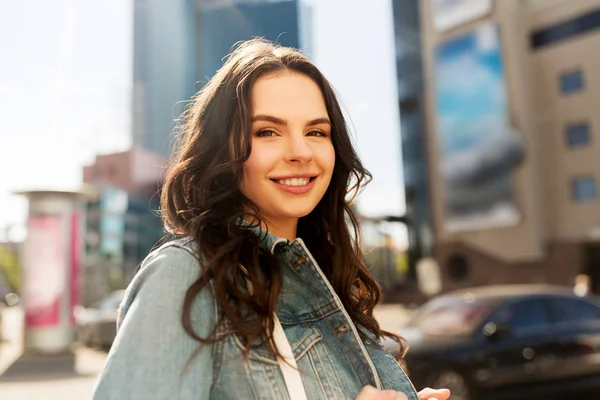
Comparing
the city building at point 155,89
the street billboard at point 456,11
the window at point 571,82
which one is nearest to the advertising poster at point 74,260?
the city building at point 155,89

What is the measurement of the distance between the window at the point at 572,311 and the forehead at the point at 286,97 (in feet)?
21.3

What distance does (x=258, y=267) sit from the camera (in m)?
1.40

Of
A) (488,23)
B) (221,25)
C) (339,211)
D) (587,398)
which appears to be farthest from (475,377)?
(488,23)

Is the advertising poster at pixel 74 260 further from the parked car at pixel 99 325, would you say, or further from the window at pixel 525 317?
the window at pixel 525 317

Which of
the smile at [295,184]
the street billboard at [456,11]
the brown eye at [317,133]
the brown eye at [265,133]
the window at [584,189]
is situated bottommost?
the smile at [295,184]

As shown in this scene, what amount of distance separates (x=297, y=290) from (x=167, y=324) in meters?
0.45

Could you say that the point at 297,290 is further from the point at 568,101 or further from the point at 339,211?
the point at 568,101

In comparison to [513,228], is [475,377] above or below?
below

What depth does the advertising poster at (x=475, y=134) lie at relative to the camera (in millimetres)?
35562

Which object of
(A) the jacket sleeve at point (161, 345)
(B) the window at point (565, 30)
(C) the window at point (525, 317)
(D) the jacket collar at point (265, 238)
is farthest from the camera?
(B) the window at point (565, 30)

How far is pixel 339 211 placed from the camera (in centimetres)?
199

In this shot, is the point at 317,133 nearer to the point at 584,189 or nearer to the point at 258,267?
the point at 258,267

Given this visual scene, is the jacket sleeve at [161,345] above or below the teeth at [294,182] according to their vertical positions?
below

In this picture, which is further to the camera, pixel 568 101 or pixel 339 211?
pixel 568 101
